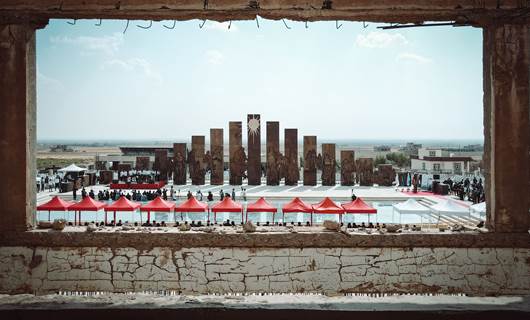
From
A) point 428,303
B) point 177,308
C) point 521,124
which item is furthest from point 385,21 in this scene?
point 177,308

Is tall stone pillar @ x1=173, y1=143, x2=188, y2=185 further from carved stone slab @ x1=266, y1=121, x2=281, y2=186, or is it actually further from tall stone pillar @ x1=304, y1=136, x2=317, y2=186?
tall stone pillar @ x1=304, y1=136, x2=317, y2=186

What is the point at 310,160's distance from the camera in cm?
2814

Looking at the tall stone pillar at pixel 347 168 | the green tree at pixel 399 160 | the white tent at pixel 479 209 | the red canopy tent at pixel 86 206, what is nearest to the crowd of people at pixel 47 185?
the red canopy tent at pixel 86 206

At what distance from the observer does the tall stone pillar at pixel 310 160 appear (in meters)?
27.7

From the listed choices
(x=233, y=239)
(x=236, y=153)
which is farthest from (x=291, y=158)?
(x=233, y=239)

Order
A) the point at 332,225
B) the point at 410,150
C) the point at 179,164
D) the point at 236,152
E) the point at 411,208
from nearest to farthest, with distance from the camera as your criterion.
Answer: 1. the point at 332,225
2. the point at 411,208
3. the point at 236,152
4. the point at 179,164
5. the point at 410,150

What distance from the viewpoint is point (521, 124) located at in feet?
20.4

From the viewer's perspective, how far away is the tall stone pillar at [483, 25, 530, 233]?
6215mm

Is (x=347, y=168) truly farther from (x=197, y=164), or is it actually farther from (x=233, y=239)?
(x=233, y=239)

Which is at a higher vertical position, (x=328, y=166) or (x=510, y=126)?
(x=510, y=126)

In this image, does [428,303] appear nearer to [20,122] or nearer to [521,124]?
[521,124]

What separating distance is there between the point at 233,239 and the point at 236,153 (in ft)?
67.2

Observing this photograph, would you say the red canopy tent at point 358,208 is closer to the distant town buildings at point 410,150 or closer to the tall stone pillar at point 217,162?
the tall stone pillar at point 217,162

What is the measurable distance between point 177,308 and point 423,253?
141 inches
